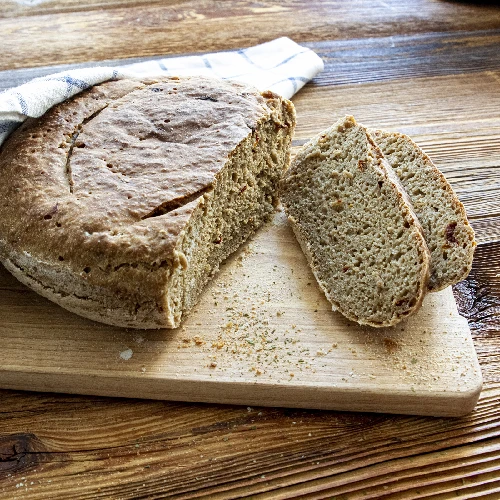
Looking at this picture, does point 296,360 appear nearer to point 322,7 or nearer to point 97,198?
point 97,198

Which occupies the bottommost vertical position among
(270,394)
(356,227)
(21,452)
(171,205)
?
(21,452)

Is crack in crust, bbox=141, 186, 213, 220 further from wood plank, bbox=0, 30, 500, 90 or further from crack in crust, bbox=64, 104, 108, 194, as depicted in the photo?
wood plank, bbox=0, 30, 500, 90

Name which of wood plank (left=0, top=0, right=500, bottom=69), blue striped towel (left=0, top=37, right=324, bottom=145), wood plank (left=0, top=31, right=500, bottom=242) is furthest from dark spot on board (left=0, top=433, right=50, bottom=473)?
wood plank (left=0, top=0, right=500, bottom=69)

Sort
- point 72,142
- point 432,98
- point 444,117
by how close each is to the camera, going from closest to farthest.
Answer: point 72,142, point 444,117, point 432,98

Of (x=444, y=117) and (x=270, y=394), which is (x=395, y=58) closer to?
(x=444, y=117)

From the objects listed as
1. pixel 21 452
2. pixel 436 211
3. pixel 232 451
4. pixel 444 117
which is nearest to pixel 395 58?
pixel 444 117
